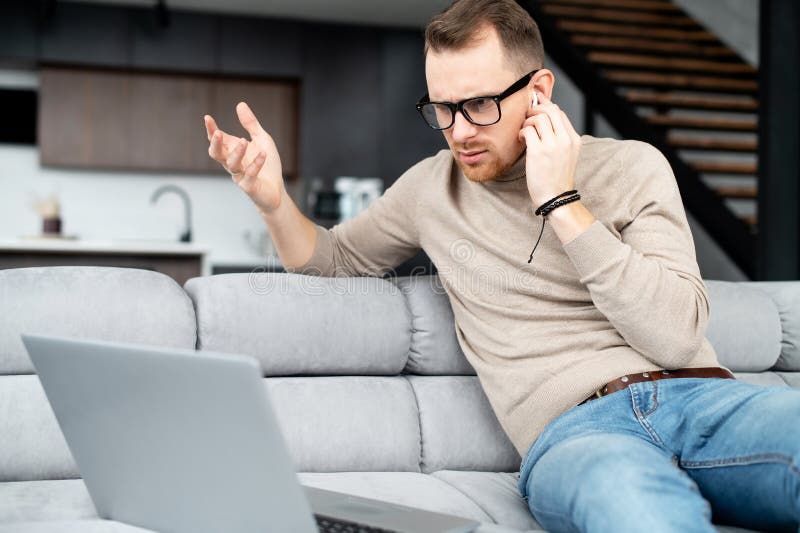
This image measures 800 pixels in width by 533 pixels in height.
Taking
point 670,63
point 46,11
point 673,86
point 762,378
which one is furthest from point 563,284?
point 46,11

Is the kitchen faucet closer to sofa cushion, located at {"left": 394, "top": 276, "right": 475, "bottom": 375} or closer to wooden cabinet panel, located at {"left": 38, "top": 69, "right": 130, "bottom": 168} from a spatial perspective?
wooden cabinet panel, located at {"left": 38, "top": 69, "right": 130, "bottom": 168}

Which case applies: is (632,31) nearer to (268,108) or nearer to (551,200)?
(268,108)

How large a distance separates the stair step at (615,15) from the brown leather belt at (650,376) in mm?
4496

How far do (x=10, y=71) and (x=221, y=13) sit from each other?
1.62 meters

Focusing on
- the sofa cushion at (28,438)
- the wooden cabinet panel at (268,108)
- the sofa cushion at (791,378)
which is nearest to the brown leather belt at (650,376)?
the sofa cushion at (791,378)

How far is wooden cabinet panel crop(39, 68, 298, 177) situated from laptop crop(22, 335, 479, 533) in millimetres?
5171

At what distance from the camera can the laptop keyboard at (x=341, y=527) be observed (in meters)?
1.01

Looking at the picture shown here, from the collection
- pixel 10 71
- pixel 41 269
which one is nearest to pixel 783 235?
pixel 41 269

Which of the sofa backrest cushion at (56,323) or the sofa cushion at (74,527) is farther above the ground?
the sofa backrest cushion at (56,323)

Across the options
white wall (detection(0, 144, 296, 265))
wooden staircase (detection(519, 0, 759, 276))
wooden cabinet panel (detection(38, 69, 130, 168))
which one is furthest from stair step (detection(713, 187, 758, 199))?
wooden cabinet panel (detection(38, 69, 130, 168))

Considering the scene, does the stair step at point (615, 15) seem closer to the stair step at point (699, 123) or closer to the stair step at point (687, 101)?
the stair step at point (687, 101)

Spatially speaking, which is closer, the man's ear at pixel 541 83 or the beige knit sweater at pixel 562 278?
the beige knit sweater at pixel 562 278

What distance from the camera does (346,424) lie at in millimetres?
1696

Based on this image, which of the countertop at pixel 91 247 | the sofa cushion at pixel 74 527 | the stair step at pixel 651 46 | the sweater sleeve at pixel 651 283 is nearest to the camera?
the sofa cushion at pixel 74 527
